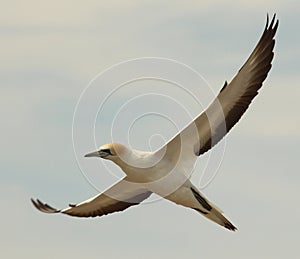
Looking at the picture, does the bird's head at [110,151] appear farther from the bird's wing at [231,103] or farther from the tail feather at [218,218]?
the tail feather at [218,218]

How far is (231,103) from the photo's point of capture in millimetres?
51469

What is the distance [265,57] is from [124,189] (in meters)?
7.55

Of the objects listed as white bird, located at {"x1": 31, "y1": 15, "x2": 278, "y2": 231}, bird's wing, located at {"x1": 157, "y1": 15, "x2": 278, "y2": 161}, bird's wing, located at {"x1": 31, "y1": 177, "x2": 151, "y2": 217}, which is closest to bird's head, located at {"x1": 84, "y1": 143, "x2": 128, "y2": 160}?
white bird, located at {"x1": 31, "y1": 15, "x2": 278, "y2": 231}

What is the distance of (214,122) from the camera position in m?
51.6

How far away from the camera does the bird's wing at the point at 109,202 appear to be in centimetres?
5438

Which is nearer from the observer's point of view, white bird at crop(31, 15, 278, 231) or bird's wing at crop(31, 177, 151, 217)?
white bird at crop(31, 15, 278, 231)

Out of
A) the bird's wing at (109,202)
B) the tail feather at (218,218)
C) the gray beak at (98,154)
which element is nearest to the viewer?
the gray beak at (98,154)

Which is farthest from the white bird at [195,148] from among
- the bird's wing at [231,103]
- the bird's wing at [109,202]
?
the bird's wing at [109,202]

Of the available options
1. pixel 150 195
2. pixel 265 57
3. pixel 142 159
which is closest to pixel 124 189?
pixel 150 195

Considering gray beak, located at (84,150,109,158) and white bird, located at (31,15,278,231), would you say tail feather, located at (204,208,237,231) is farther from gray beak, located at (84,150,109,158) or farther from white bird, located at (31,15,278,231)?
gray beak, located at (84,150,109,158)

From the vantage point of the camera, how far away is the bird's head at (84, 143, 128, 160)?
1975 inches

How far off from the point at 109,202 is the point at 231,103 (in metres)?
7.05

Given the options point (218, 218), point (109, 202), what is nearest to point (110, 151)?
point (218, 218)

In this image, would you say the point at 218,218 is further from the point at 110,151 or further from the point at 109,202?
the point at 109,202
